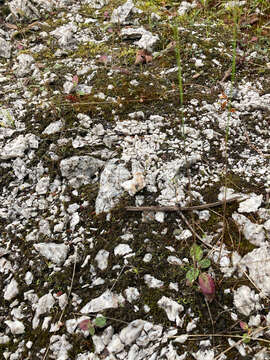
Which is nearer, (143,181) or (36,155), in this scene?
(143,181)

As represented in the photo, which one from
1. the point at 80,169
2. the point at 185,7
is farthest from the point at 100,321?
the point at 185,7

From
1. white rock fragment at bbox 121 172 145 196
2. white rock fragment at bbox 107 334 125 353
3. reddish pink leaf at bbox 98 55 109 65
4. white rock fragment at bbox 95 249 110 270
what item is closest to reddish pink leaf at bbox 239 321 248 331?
white rock fragment at bbox 107 334 125 353

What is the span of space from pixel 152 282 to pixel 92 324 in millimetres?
457

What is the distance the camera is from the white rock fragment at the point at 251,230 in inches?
82.5

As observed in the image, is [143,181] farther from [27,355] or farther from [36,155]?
[27,355]

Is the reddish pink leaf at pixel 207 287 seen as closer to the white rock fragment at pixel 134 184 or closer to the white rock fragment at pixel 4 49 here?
the white rock fragment at pixel 134 184

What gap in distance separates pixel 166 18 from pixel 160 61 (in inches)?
43.6

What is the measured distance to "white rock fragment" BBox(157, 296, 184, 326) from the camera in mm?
1844

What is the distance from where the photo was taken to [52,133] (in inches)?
121

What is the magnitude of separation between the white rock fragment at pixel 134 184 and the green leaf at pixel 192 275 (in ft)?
2.57

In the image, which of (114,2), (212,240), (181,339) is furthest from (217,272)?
(114,2)

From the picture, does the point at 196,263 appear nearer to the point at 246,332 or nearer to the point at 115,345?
the point at 246,332

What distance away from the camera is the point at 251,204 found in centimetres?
228

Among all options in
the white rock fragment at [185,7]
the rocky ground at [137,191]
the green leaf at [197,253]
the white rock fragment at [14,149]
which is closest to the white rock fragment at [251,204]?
the rocky ground at [137,191]
